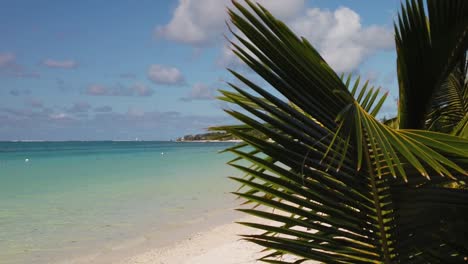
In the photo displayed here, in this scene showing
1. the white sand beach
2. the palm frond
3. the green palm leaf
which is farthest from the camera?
the white sand beach

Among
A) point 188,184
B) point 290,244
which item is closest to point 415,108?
point 290,244

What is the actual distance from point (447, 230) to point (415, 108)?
450mm

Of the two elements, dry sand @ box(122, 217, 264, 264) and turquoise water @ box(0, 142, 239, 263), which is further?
turquoise water @ box(0, 142, 239, 263)

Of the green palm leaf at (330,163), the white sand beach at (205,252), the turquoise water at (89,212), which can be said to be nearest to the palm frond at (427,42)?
the green palm leaf at (330,163)

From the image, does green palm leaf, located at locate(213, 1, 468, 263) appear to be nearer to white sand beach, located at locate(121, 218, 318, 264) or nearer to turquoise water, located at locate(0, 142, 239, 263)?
white sand beach, located at locate(121, 218, 318, 264)

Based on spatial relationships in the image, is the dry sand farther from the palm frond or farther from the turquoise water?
the palm frond

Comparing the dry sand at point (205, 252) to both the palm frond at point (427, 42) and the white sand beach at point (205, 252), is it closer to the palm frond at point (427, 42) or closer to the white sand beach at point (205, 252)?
the white sand beach at point (205, 252)

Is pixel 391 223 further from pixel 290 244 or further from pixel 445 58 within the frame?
pixel 445 58

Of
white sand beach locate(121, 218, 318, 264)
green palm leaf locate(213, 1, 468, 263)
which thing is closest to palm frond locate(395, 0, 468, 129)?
green palm leaf locate(213, 1, 468, 263)

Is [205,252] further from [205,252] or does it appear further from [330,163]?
[330,163]

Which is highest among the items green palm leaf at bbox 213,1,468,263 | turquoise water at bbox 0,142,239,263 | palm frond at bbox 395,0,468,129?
palm frond at bbox 395,0,468,129

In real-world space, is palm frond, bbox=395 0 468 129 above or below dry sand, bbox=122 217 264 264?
above

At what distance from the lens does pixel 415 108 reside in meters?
1.63

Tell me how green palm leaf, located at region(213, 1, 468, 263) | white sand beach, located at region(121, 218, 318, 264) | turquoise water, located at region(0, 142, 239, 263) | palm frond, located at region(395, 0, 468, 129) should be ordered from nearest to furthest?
green palm leaf, located at region(213, 1, 468, 263) < palm frond, located at region(395, 0, 468, 129) < white sand beach, located at region(121, 218, 318, 264) < turquoise water, located at region(0, 142, 239, 263)
